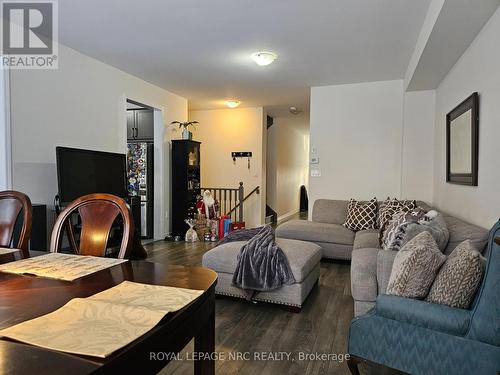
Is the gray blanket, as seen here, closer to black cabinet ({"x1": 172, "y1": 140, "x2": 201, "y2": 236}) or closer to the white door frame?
the white door frame

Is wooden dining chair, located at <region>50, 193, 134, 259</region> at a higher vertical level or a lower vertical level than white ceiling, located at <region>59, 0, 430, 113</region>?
lower

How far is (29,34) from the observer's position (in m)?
3.31

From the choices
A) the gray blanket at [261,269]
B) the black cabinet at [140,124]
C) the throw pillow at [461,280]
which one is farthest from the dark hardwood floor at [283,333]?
the black cabinet at [140,124]

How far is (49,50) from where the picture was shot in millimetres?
3525

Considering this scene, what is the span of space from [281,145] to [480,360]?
7250mm

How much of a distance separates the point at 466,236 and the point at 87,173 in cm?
366

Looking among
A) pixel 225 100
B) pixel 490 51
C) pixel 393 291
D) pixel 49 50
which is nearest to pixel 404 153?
pixel 490 51

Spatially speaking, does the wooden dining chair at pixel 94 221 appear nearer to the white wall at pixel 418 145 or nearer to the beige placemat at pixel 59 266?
the beige placemat at pixel 59 266

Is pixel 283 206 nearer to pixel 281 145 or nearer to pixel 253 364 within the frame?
pixel 281 145

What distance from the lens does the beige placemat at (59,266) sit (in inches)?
48.0

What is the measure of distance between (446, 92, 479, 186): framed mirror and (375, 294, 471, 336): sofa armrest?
5.82 feet

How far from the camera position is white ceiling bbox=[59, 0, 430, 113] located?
9.06 feet

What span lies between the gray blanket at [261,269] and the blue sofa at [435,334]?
1016 mm

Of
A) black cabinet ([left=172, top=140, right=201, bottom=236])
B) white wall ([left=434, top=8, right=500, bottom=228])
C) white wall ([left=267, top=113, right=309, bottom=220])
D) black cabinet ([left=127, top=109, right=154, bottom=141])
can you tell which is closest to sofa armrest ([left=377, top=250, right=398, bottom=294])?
white wall ([left=434, top=8, right=500, bottom=228])
